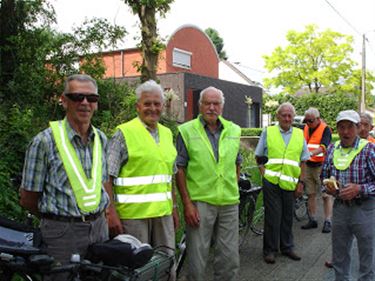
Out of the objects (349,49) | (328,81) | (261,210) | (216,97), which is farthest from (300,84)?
(216,97)

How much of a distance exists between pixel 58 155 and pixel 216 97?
6.54 ft

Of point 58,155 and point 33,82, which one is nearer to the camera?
point 58,155

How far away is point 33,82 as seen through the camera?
282 inches

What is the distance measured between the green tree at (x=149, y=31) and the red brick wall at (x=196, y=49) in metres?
20.8

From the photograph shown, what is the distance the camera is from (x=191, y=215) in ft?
13.9

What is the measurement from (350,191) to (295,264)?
6.31 feet

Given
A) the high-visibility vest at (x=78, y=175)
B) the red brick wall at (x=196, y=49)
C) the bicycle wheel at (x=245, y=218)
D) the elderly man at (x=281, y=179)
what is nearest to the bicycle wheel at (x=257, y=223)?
the bicycle wheel at (x=245, y=218)

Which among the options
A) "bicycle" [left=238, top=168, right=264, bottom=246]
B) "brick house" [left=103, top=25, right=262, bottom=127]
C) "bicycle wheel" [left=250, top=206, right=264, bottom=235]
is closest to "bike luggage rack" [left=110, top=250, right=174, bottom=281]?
"bicycle" [left=238, top=168, right=264, bottom=246]

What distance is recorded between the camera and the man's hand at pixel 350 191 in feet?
14.4

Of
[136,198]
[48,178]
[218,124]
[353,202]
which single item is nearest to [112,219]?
[136,198]

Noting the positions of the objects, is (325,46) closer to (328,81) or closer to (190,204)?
(328,81)

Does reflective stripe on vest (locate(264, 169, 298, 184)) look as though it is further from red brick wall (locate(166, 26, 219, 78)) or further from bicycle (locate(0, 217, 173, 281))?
red brick wall (locate(166, 26, 219, 78))

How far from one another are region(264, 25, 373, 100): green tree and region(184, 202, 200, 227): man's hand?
42457mm

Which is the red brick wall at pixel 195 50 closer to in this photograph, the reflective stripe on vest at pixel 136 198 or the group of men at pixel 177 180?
the group of men at pixel 177 180
